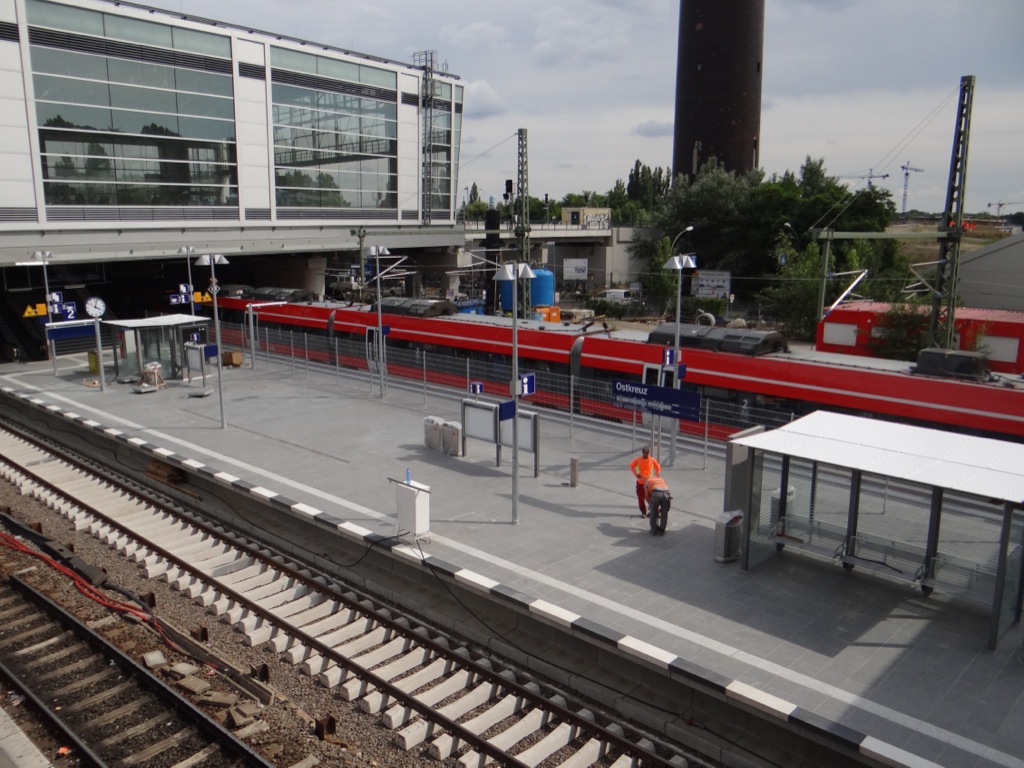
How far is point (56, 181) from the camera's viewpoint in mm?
33406

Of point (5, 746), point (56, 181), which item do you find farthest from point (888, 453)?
point (56, 181)

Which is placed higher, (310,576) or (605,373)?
(605,373)

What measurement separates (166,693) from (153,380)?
18131 millimetres

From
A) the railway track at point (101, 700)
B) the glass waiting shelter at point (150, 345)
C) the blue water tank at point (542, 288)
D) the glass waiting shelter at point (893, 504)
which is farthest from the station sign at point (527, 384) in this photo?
the blue water tank at point (542, 288)

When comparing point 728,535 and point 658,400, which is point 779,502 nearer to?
point 728,535

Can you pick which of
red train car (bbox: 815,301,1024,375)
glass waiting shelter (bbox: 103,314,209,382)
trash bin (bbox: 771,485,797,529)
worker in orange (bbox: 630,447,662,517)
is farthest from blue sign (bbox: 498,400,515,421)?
red train car (bbox: 815,301,1024,375)

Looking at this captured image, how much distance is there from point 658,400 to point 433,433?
5.41 meters

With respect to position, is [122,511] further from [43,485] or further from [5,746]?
[5,746]

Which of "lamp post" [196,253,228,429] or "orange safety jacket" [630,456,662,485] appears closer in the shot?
"orange safety jacket" [630,456,662,485]

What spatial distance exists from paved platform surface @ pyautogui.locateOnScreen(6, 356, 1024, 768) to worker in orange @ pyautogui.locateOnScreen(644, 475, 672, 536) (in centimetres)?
20

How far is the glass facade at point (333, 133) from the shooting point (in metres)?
Result: 41.9

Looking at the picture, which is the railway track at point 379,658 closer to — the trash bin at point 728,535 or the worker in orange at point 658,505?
the trash bin at point 728,535

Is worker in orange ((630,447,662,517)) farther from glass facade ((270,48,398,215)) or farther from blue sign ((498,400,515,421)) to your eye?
glass facade ((270,48,398,215))

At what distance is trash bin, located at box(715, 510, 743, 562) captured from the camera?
11.6 m
